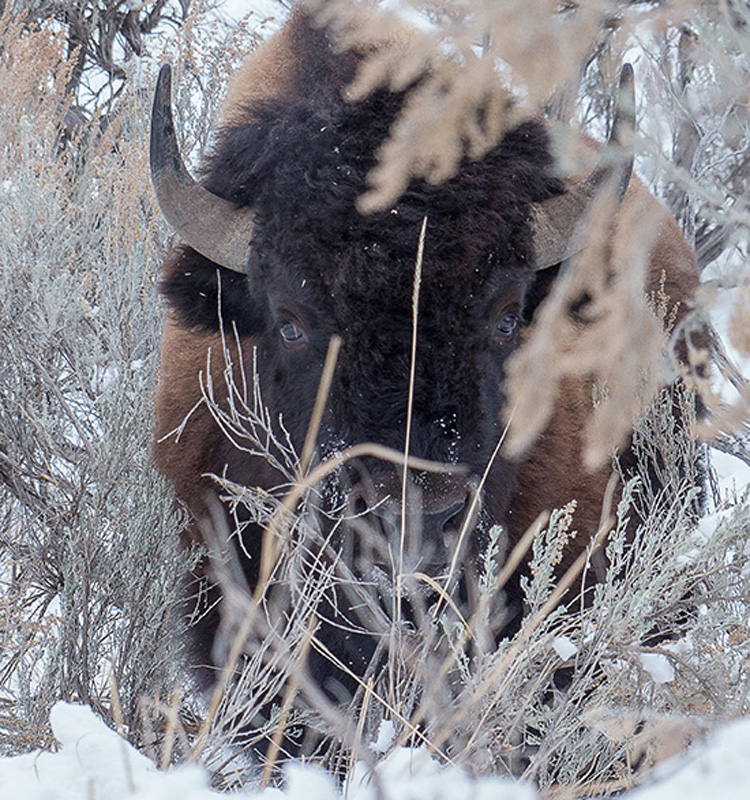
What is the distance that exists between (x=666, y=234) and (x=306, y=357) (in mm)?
2044

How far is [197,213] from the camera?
337 cm

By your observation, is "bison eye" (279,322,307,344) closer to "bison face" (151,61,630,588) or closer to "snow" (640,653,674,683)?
"bison face" (151,61,630,588)

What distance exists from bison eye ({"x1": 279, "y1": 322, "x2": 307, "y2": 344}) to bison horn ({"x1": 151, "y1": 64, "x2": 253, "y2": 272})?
328mm

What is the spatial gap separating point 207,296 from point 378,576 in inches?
55.8

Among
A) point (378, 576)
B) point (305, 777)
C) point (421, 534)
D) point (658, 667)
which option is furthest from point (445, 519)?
point (305, 777)

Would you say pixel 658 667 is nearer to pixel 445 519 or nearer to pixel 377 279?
pixel 445 519

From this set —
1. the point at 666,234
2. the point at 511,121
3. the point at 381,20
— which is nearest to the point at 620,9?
the point at 381,20

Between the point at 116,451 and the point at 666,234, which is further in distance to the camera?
the point at 666,234

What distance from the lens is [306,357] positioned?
128 inches

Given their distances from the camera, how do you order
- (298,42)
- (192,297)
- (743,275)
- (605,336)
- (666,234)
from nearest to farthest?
(743,275) < (605,336) < (192,297) < (298,42) < (666,234)

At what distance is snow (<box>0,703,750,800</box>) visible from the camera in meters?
1.36

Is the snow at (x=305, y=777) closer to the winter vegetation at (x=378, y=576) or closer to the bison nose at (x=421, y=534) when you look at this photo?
the winter vegetation at (x=378, y=576)

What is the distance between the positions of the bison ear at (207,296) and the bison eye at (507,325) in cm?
88

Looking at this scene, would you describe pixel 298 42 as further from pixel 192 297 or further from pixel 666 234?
pixel 666 234
